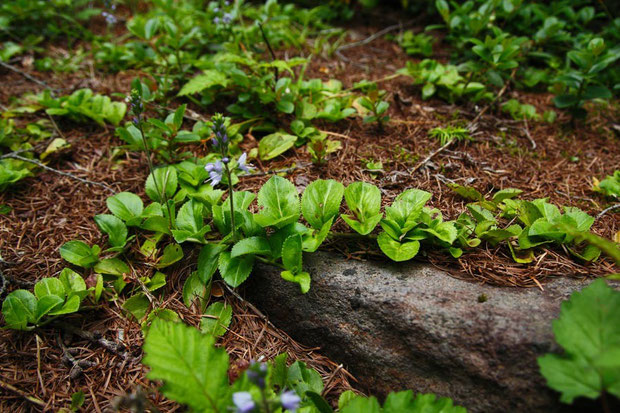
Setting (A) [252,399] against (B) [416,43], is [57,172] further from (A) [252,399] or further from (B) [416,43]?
(B) [416,43]

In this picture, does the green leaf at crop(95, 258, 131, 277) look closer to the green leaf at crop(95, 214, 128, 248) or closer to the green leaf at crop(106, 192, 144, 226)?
the green leaf at crop(95, 214, 128, 248)

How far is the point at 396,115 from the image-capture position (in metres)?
3.19

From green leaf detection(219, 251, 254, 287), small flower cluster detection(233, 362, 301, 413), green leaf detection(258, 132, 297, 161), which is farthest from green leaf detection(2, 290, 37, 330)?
green leaf detection(258, 132, 297, 161)

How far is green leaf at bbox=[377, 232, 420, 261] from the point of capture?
6.12ft

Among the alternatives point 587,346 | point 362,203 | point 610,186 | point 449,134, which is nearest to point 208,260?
point 362,203

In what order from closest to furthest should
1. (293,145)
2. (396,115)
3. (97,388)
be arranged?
(97,388) < (293,145) < (396,115)

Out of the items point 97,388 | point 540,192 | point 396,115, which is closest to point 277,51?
point 396,115

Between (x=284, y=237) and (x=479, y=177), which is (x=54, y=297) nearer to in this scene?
(x=284, y=237)

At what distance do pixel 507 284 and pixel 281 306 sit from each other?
116cm

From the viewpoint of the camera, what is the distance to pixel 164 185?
2447mm

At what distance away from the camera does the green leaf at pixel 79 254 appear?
83.4 inches

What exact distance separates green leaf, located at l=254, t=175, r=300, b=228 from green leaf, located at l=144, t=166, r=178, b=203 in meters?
0.71

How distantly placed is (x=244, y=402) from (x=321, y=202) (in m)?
1.16

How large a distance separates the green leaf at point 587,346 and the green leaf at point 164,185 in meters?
2.17
